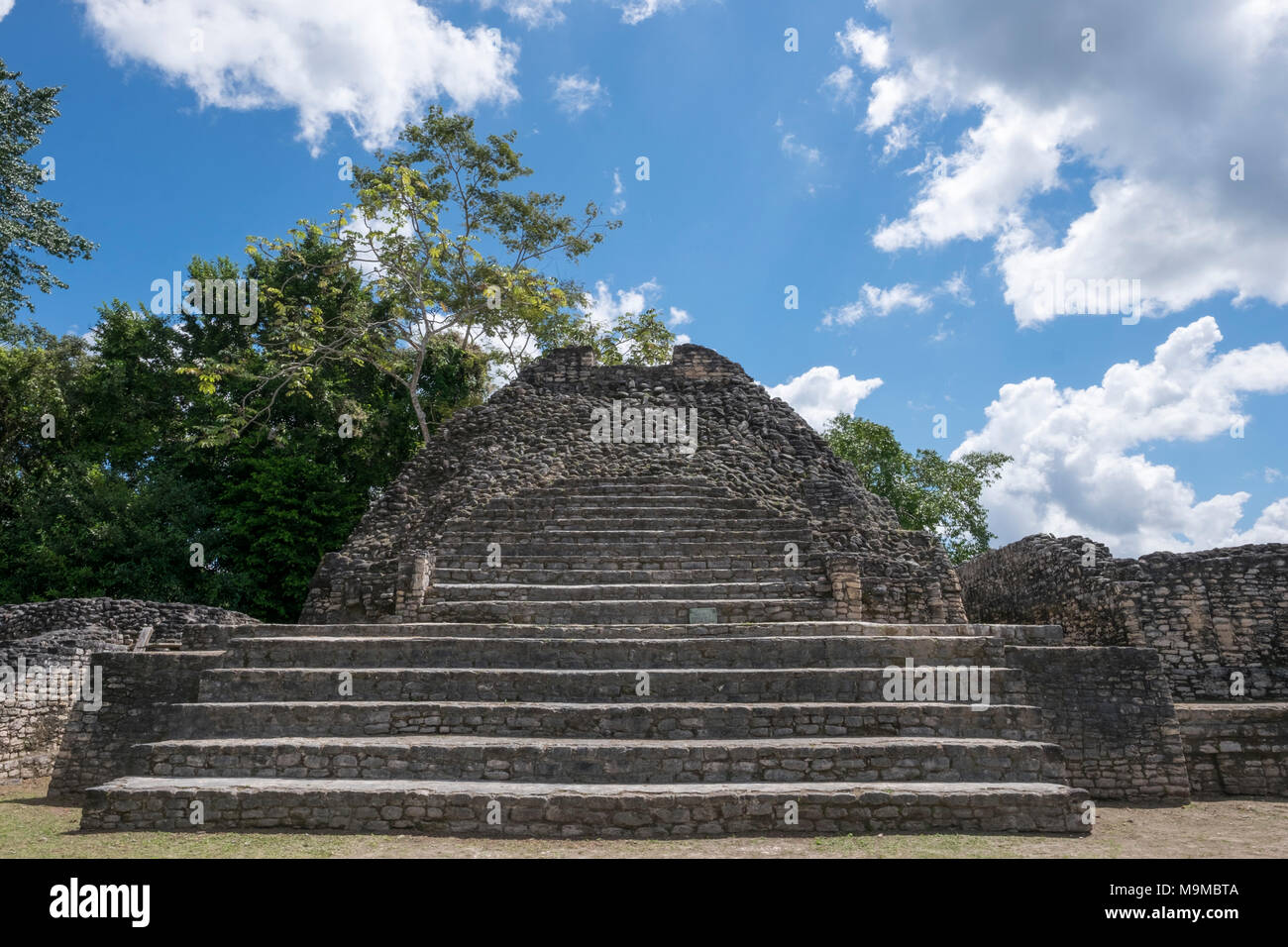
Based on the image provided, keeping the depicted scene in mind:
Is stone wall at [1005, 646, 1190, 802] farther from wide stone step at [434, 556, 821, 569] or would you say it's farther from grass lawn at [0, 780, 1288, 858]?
wide stone step at [434, 556, 821, 569]

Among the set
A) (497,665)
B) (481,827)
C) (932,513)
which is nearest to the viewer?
(481,827)

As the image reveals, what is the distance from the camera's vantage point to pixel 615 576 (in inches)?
396

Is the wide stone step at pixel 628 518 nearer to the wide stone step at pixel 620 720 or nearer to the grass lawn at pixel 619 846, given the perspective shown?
the wide stone step at pixel 620 720

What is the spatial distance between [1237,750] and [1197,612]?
10.9 ft

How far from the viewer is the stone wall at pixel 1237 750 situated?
26.0 feet

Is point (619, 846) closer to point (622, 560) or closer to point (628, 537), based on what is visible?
point (622, 560)

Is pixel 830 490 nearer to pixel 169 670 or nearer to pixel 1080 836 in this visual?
pixel 1080 836

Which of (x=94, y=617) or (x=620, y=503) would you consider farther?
(x=94, y=617)

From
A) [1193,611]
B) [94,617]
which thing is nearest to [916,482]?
[1193,611]

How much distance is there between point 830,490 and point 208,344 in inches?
687

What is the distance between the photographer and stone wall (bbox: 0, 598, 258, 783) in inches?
381

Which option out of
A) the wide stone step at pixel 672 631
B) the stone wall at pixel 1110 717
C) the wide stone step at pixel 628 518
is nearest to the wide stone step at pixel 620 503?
the wide stone step at pixel 628 518
